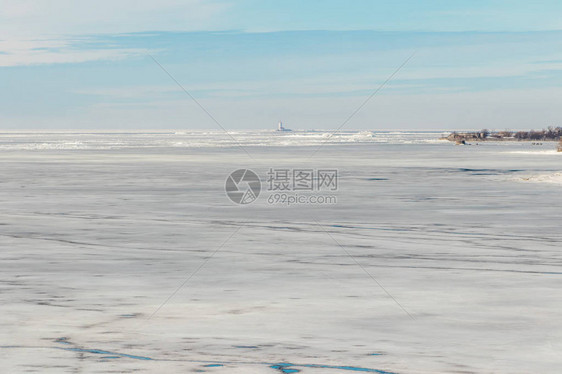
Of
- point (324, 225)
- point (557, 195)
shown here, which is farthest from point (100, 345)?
point (557, 195)

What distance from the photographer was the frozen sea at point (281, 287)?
6688 millimetres

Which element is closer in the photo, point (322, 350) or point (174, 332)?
point (322, 350)

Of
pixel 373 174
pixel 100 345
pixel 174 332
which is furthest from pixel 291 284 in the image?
pixel 373 174

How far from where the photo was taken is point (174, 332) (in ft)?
24.3

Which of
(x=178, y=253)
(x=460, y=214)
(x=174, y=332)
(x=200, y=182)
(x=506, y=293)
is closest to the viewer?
(x=174, y=332)

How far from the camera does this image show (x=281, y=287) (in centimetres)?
966

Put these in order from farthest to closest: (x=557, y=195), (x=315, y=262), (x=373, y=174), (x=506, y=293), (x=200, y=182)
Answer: (x=373, y=174) < (x=200, y=182) < (x=557, y=195) < (x=315, y=262) < (x=506, y=293)

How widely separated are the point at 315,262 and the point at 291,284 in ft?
5.77

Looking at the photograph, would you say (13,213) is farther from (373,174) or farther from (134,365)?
(373,174)

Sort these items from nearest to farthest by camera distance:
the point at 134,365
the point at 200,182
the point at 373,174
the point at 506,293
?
the point at 134,365, the point at 506,293, the point at 200,182, the point at 373,174

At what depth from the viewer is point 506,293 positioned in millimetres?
9250

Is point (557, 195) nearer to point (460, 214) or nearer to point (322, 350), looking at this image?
point (460, 214)

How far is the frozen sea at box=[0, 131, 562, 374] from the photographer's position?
21.9ft

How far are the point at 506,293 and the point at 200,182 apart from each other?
19383mm
